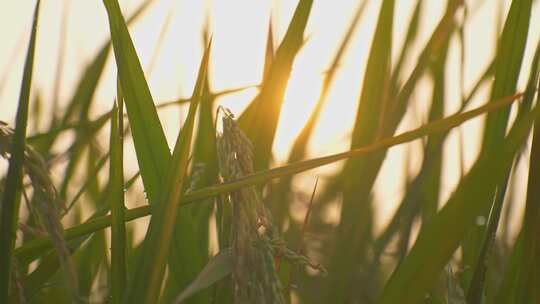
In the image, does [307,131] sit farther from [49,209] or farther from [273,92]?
[49,209]

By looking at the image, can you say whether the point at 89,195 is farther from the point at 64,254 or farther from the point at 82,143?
the point at 64,254

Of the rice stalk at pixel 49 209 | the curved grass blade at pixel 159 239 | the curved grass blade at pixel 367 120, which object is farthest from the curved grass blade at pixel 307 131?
the rice stalk at pixel 49 209

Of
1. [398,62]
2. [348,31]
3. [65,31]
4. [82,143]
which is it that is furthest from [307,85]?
[65,31]

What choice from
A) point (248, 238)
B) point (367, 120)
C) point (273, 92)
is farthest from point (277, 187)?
point (248, 238)

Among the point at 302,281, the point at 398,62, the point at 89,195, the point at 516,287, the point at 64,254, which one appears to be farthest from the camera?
the point at 302,281

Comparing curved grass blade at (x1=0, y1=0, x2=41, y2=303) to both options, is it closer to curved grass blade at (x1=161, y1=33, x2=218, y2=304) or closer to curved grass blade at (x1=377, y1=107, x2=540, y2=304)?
curved grass blade at (x1=161, y1=33, x2=218, y2=304)

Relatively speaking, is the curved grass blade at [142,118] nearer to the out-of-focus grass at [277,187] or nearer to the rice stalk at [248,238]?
the out-of-focus grass at [277,187]
